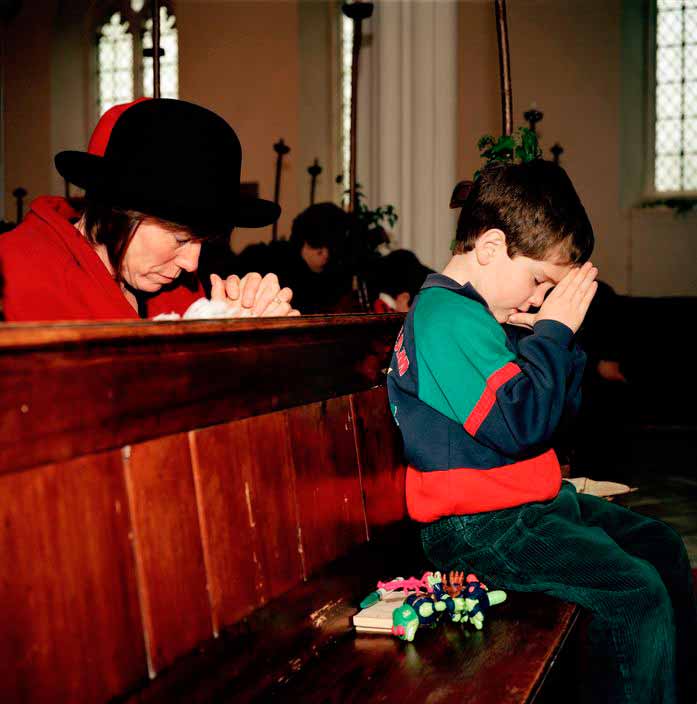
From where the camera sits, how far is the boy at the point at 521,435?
65.1 inches

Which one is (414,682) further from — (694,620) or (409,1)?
(409,1)

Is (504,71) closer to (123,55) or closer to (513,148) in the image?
(513,148)

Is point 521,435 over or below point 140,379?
below

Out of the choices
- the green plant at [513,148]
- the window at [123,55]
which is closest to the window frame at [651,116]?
the window at [123,55]

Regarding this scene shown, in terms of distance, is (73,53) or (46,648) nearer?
(46,648)

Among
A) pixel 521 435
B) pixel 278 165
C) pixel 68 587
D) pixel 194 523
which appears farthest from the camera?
pixel 278 165

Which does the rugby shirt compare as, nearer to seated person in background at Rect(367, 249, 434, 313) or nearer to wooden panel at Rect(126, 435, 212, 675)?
wooden panel at Rect(126, 435, 212, 675)

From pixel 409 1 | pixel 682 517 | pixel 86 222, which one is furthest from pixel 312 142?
pixel 86 222

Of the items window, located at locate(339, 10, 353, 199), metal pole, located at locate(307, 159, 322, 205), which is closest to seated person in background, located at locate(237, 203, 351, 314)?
metal pole, located at locate(307, 159, 322, 205)

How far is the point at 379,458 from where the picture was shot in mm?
2023

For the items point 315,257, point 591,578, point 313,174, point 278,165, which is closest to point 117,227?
point 591,578

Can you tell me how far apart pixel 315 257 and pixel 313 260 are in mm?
41

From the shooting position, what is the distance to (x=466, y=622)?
1641mm

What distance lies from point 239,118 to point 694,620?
1114cm
